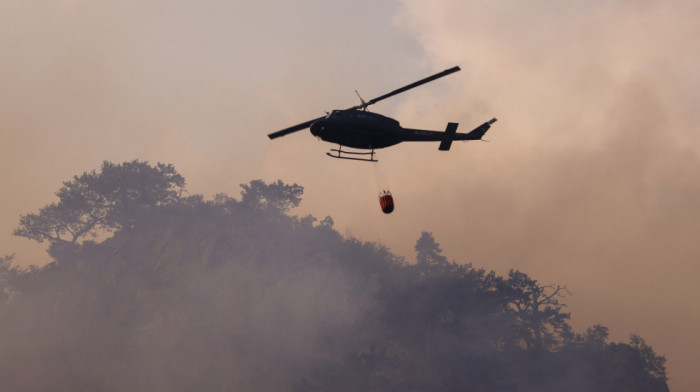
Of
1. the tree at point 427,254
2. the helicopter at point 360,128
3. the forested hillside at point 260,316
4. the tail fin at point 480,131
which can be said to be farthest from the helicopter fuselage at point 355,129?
the tree at point 427,254

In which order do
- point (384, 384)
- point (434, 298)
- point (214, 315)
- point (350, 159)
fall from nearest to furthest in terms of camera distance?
1. point (350, 159)
2. point (384, 384)
3. point (214, 315)
4. point (434, 298)

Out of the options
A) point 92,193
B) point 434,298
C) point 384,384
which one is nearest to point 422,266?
point 434,298

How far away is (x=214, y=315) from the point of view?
276 feet

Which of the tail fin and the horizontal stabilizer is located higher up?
the tail fin

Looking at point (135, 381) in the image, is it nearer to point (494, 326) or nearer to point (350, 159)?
point (494, 326)

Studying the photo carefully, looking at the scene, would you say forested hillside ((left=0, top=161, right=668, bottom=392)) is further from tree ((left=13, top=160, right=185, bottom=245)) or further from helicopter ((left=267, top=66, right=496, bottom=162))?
helicopter ((left=267, top=66, right=496, bottom=162))

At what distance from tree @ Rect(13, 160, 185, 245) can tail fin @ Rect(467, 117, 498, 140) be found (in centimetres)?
Result: 8116

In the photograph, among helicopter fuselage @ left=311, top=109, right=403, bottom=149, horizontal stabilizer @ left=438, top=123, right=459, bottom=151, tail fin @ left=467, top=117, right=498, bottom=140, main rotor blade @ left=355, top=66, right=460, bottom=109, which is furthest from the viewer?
tail fin @ left=467, top=117, right=498, bottom=140

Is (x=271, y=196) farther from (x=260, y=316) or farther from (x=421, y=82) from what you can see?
(x=421, y=82)

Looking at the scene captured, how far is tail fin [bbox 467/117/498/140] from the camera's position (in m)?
36.6

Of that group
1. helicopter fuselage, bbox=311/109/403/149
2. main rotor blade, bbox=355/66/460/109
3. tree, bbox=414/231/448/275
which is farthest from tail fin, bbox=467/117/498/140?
tree, bbox=414/231/448/275

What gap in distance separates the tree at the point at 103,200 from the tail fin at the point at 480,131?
81.2m

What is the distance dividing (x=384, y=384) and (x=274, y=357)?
600 inches

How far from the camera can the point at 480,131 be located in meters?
36.8
